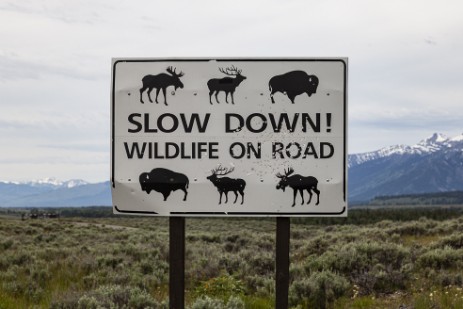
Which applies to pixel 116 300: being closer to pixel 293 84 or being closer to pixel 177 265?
pixel 177 265

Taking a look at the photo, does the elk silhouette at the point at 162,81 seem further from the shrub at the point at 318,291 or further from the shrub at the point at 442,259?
the shrub at the point at 442,259

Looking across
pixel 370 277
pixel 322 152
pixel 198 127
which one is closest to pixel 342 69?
pixel 322 152

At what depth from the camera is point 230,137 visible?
4.57m

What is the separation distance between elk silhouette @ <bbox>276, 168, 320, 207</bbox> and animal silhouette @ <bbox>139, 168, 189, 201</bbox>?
93cm

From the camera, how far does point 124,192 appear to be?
4.68 m

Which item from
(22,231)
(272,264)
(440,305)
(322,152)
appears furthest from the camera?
(22,231)

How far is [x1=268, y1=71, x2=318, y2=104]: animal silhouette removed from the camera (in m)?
4.55

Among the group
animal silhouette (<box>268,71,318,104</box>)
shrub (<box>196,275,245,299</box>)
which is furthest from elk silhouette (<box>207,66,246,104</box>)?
shrub (<box>196,275,245,299</box>)

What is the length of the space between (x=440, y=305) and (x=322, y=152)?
13.0ft

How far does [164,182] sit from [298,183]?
1298mm

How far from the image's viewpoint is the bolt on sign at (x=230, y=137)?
4543mm

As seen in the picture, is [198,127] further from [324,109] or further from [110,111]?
[324,109]

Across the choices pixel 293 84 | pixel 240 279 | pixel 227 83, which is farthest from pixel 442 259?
pixel 227 83

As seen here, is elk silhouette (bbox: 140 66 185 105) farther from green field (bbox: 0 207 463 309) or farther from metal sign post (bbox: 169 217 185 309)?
green field (bbox: 0 207 463 309)
